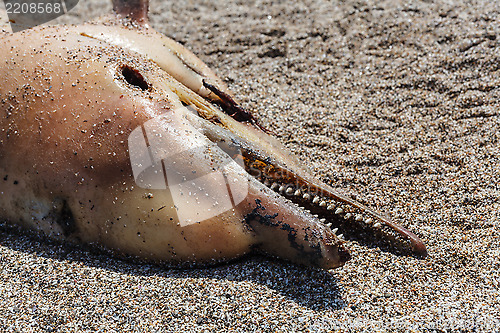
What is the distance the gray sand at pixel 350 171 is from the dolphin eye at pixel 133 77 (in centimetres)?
104

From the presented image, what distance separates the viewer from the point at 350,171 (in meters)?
3.54

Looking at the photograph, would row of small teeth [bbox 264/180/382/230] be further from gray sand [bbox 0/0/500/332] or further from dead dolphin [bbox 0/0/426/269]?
gray sand [bbox 0/0/500/332]

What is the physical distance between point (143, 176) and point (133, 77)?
0.68 meters

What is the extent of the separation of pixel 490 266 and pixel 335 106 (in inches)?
72.7

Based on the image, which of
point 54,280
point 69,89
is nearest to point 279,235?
point 54,280

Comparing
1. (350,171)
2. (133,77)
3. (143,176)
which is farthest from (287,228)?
(133,77)

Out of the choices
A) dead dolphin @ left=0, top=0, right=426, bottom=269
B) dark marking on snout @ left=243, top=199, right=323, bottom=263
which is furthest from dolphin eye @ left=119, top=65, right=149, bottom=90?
dark marking on snout @ left=243, top=199, right=323, bottom=263

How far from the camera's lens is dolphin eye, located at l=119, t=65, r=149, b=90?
307 cm

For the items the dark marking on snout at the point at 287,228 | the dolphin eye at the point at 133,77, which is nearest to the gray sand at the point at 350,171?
the dark marking on snout at the point at 287,228

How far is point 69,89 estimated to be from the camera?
2.98 metres

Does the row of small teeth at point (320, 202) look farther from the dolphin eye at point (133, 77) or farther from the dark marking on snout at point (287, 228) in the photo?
the dolphin eye at point (133, 77)

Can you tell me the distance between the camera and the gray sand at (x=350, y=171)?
2564mm

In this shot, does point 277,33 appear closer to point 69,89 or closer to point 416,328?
point 69,89

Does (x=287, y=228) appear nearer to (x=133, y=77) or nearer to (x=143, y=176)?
(x=143, y=176)
